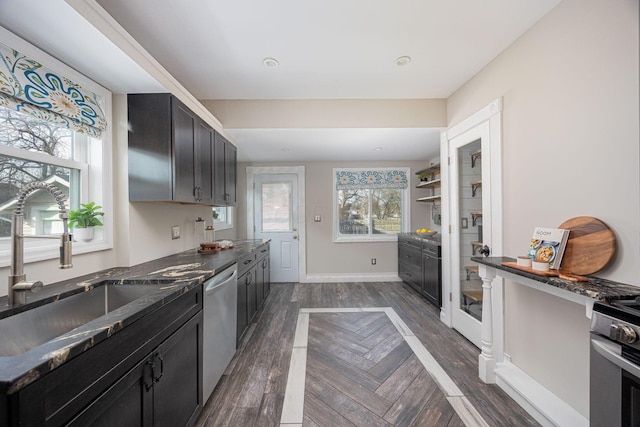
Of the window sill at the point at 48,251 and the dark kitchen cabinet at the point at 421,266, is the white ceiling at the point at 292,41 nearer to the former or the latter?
the window sill at the point at 48,251

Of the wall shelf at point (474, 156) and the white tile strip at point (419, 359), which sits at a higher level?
the wall shelf at point (474, 156)

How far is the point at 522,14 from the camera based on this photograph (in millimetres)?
1615

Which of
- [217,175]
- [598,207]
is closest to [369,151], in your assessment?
[217,175]

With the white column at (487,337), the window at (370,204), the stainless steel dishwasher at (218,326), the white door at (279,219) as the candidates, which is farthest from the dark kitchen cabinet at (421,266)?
the stainless steel dishwasher at (218,326)

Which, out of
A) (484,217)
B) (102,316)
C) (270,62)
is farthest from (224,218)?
(484,217)

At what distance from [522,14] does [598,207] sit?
4.38ft

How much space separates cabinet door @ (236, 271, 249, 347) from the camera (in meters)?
2.25

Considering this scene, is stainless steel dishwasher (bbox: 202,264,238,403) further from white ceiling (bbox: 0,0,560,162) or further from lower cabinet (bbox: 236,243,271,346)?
white ceiling (bbox: 0,0,560,162)

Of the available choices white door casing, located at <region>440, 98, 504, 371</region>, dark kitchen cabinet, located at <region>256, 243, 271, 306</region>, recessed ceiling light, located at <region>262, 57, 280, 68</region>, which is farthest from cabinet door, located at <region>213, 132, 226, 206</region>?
white door casing, located at <region>440, 98, 504, 371</region>

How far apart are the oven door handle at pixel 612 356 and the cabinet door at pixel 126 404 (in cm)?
186

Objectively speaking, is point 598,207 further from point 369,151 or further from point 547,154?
point 369,151

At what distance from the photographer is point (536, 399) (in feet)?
5.08

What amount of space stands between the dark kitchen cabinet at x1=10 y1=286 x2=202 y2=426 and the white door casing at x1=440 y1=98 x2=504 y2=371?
2.06m

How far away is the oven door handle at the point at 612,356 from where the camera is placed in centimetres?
88
